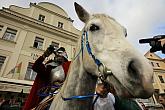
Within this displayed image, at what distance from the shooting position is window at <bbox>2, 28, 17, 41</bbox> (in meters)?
12.8

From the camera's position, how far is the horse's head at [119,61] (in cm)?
104

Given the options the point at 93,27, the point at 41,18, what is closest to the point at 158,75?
the point at 41,18

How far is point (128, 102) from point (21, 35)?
41.7ft

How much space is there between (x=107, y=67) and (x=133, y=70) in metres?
0.23

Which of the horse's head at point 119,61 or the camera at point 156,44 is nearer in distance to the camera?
the horse's head at point 119,61

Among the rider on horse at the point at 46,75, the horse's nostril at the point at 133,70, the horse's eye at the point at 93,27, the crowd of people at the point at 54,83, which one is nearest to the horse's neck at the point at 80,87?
the horse's eye at the point at 93,27

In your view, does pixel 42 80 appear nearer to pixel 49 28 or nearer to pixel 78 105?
pixel 78 105

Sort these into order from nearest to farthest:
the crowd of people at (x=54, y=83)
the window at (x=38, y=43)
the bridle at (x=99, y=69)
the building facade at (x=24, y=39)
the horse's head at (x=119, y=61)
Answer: the horse's head at (x=119, y=61), the bridle at (x=99, y=69), the crowd of people at (x=54, y=83), the building facade at (x=24, y=39), the window at (x=38, y=43)

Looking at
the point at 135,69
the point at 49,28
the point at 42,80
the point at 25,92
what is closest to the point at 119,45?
the point at 135,69

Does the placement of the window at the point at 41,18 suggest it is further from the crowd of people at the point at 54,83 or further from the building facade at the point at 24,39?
the crowd of people at the point at 54,83

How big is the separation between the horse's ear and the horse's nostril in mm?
1199

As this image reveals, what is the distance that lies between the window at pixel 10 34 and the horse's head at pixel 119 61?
43.4 ft

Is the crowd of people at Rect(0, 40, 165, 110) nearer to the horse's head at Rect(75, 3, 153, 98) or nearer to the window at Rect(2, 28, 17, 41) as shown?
the horse's head at Rect(75, 3, 153, 98)

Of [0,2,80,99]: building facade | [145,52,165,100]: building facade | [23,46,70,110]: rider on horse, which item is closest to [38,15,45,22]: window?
[0,2,80,99]: building facade
